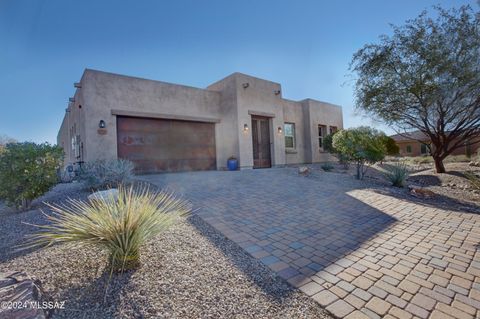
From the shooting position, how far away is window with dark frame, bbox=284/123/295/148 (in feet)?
42.2

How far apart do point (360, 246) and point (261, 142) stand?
28.1 ft

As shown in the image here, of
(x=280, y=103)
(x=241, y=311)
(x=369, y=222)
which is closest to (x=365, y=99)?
(x=280, y=103)

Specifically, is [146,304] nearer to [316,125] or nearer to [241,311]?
[241,311]

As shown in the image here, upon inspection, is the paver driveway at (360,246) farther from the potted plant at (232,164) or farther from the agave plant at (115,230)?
Result: the potted plant at (232,164)

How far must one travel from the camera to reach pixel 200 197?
5.01 m

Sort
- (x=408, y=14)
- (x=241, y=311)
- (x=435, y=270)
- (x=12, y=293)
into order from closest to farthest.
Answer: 1. (x=12, y=293)
2. (x=241, y=311)
3. (x=435, y=270)
4. (x=408, y=14)

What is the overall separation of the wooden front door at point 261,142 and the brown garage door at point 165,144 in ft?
7.06

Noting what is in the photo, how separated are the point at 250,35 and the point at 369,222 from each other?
24.6 ft

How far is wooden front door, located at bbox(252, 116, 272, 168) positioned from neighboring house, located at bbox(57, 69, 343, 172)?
5 centimetres

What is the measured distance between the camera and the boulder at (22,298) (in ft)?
4.83

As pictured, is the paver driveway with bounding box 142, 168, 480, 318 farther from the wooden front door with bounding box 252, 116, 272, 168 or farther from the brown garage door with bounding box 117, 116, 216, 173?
the wooden front door with bounding box 252, 116, 272, 168

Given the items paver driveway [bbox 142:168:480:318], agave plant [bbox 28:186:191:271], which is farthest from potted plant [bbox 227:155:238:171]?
agave plant [bbox 28:186:191:271]

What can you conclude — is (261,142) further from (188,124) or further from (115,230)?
(115,230)

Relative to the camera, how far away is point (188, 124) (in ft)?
31.3
